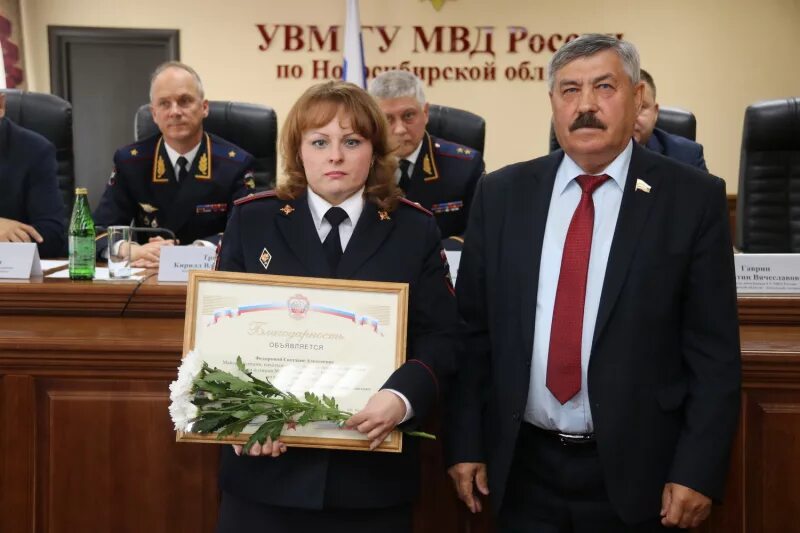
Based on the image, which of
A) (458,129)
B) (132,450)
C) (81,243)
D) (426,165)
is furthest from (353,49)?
(132,450)

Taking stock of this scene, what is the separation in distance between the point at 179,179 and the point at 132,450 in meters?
1.62

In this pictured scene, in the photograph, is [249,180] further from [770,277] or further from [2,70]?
[2,70]

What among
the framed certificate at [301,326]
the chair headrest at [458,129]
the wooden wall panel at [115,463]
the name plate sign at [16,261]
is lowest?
the wooden wall panel at [115,463]

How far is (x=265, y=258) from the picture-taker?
1595 mm

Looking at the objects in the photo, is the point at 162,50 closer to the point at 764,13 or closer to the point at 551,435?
the point at 764,13

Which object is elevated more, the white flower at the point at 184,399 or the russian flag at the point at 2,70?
the russian flag at the point at 2,70

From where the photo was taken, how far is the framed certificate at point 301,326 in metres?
1.50

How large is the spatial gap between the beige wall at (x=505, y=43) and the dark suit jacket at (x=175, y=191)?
9.46ft

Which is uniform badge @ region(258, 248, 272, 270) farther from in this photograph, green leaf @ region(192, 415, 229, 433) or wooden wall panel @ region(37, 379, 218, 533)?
wooden wall panel @ region(37, 379, 218, 533)

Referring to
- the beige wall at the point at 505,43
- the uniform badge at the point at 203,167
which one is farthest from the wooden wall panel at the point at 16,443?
the beige wall at the point at 505,43

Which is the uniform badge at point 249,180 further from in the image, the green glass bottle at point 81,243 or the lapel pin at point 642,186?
the lapel pin at point 642,186

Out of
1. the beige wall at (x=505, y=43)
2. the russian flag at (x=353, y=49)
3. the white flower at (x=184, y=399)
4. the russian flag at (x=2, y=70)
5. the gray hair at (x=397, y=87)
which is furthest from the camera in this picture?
the beige wall at (x=505, y=43)

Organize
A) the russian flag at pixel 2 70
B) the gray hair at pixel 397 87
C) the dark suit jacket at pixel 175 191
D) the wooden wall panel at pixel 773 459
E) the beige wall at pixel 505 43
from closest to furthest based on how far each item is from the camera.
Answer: the wooden wall panel at pixel 773 459 < the gray hair at pixel 397 87 < the dark suit jacket at pixel 175 191 < the russian flag at pixel 2 70 < the beige wall at pixel 505 43

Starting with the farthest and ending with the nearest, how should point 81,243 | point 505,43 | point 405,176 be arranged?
point 505,43 → point 405,176 → point 81,243
